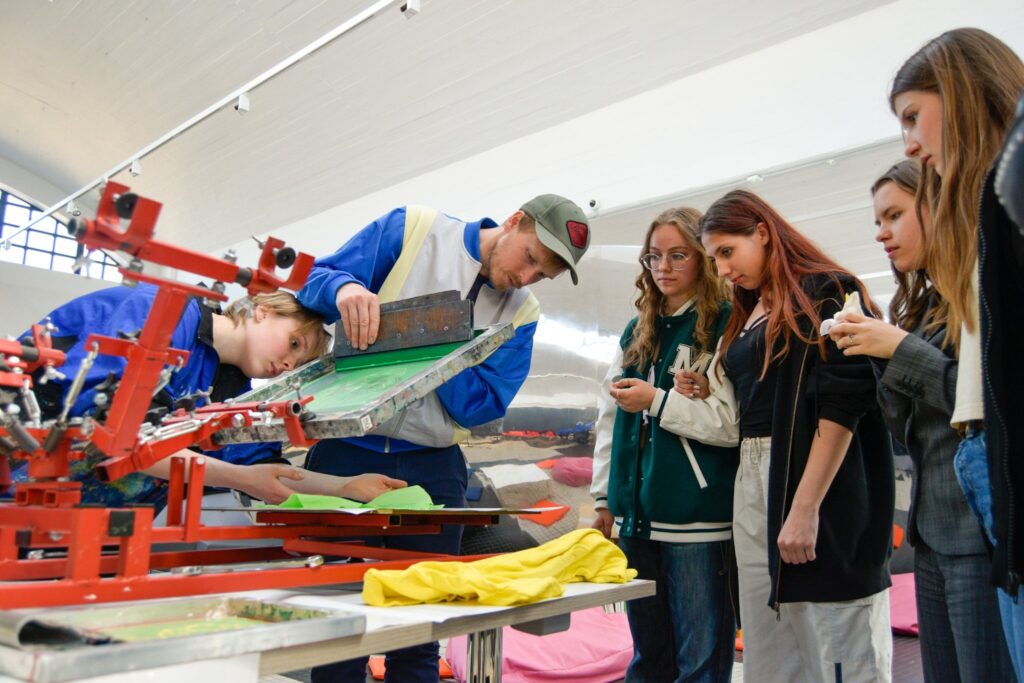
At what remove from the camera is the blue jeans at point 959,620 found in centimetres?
121

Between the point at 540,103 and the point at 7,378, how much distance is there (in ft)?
15.5

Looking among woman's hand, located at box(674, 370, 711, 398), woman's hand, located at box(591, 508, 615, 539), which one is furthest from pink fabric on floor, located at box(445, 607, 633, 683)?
woman's hand, located at box(674, 370, 711, 398)

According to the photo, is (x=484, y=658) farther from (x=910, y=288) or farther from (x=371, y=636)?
(x=910, y=288)

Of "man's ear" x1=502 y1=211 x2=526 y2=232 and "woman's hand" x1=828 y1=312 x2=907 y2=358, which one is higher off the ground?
"man's ear" x1=502 y1=211 x2=526 y2=232

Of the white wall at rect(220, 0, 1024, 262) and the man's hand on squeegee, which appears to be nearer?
the man's hand on squeegee

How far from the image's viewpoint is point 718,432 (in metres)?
1.77

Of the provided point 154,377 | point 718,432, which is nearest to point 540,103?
point 718,432

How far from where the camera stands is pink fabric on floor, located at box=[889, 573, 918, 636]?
3748 millimetres

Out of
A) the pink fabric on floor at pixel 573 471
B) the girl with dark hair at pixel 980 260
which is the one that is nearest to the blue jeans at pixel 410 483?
the girl with dark hair at pixel 980 260

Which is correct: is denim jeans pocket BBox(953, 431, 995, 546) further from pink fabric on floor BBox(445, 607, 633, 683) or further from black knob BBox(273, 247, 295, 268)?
pink fabric on floor BBox(445, 607, 633, 683)

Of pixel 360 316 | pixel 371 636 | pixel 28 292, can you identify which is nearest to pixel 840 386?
pixel 360 316

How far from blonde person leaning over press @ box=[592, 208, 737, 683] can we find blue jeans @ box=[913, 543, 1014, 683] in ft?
1.48

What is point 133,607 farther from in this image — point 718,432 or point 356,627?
point 718,432

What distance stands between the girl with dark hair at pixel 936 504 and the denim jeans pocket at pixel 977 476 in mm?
161
